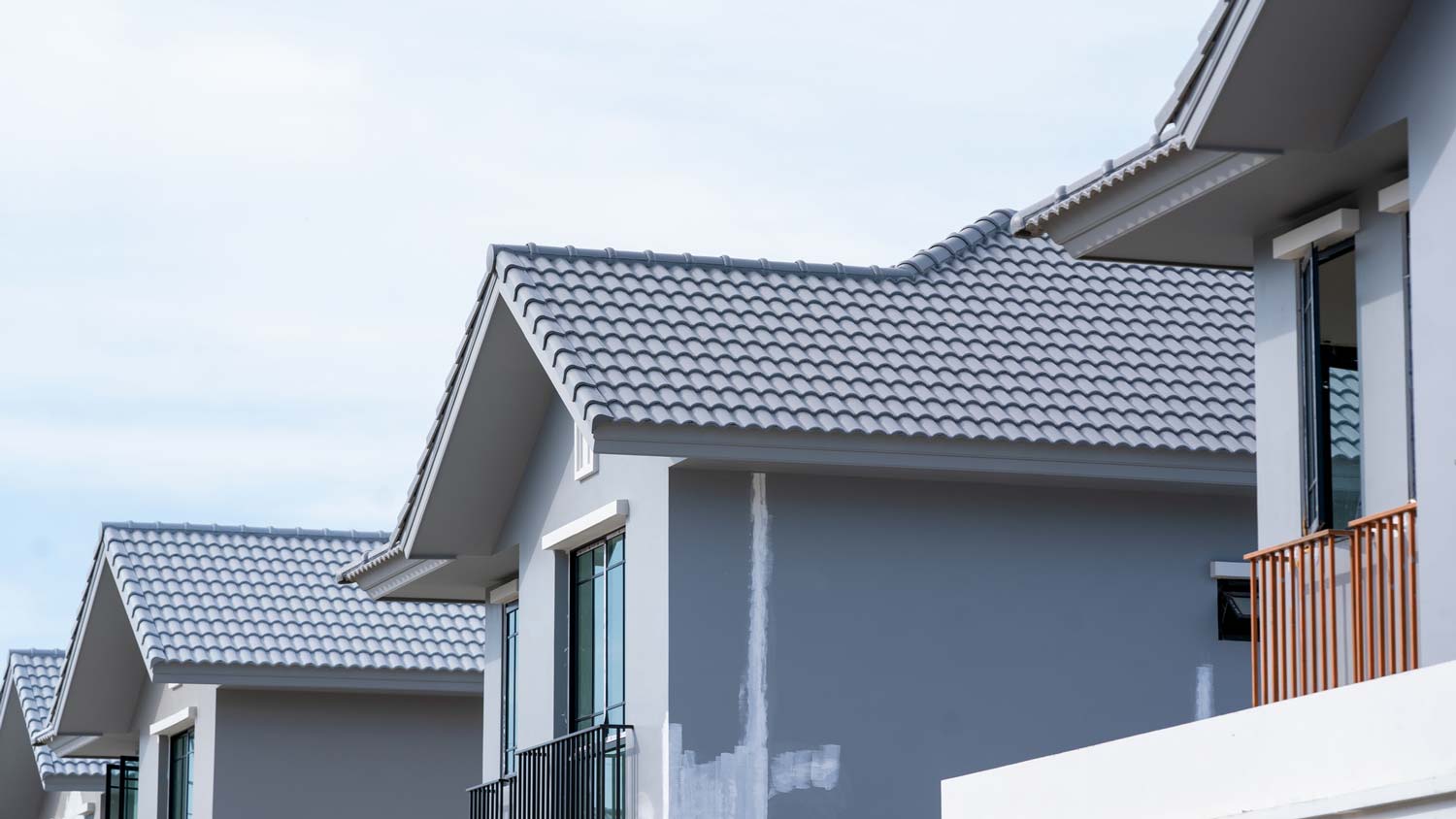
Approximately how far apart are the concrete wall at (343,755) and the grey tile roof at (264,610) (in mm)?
888

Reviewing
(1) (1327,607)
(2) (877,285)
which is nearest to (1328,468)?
(1) (1327,607)

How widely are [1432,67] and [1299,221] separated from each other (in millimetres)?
1684

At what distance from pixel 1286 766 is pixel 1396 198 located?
391 centimetres

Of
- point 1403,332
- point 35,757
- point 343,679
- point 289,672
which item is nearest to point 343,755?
point 343,679

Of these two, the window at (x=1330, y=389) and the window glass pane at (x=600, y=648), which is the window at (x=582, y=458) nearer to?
the window glass pane at (x=600, y=648)

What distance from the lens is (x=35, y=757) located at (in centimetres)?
3525

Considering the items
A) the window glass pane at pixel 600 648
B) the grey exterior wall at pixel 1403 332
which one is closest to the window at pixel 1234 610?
the window glass pane at pixel 600 648

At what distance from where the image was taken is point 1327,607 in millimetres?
10914

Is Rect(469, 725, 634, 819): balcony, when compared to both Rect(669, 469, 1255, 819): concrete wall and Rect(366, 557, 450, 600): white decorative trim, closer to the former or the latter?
Rect(669, 469, 1255, 819): concrete wall

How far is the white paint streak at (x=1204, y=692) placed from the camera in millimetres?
16547

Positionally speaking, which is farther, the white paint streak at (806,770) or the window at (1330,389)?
the white paint streak at (806,770)

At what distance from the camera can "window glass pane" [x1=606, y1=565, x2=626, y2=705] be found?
16.8m

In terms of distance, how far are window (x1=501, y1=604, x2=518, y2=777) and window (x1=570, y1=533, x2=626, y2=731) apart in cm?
248

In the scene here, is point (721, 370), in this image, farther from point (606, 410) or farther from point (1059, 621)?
point (1059, 621)
